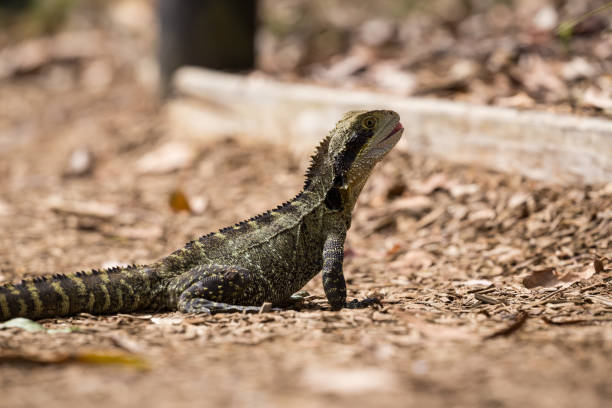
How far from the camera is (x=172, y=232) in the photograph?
7.10 meters

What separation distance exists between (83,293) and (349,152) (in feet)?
6.53

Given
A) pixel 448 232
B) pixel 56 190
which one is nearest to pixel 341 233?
pixel 448 232

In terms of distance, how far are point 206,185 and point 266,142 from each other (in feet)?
3.40

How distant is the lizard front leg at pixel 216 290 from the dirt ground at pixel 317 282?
20cm

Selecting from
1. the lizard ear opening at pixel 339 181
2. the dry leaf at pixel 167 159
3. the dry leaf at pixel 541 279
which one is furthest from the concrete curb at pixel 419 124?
the lizard ear opening at pixel 339 181

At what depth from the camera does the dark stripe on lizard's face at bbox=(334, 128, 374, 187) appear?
5055 mm

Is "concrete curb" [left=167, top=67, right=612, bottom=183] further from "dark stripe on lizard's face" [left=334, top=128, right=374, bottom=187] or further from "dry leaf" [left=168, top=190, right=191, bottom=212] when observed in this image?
"dark stripe on lizard's face" [left=334, top=128, right=374, bottom=187]

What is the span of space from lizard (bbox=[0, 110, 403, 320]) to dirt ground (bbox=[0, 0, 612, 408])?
0.17m

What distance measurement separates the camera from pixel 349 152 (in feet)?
16.7

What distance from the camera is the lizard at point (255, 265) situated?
14.4 feet

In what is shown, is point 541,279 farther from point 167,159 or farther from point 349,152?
point 167,159

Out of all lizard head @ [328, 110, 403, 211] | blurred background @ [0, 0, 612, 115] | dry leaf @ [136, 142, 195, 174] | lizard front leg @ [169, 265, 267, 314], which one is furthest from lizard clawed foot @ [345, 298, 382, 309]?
dry leaf @ [136, 142, 195, 174]

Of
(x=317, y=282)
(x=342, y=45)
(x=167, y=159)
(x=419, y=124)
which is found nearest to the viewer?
(x=317, y=282)

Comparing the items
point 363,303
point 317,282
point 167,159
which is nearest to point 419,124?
point 317,282
